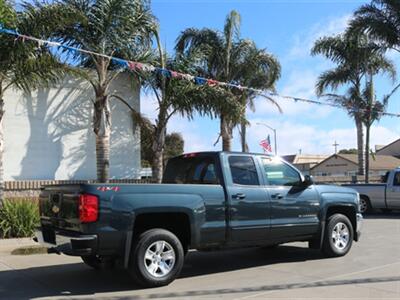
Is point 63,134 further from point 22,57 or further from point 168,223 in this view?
point 168,223

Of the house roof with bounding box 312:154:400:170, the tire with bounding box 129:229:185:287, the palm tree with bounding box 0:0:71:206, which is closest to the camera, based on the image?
the tire with bounding box 129:229:185:287

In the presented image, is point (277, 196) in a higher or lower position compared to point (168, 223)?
higher

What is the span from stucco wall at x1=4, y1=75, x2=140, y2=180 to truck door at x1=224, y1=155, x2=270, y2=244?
30.4 feet

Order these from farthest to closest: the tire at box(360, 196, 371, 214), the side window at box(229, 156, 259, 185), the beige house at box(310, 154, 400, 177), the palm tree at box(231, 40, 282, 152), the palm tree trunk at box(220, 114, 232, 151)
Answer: the beige house at box(310, 154, 400, 177) < the palm tree at box(231, 40, 282, 152) < the palm tree trunk at box(220, 114, 232, 151) < the tire at box(360, 196, 371, 214) < the side window at box(229, 156, 259, 185)

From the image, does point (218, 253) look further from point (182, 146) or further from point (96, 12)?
point (182, 146)

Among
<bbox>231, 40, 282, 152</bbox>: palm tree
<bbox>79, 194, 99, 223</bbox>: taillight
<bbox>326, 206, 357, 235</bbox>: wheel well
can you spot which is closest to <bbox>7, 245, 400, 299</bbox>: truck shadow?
<bbox>326, 206, 357, 235</bbox>: wheel well

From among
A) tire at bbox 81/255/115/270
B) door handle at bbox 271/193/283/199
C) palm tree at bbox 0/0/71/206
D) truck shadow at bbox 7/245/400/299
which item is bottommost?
truck shadow at bbox 7/245/400/299

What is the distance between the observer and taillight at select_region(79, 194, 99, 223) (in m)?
6.98

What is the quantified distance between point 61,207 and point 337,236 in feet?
16.4

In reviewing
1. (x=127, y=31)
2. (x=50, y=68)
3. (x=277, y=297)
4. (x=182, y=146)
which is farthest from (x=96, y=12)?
(x=182, y=146)

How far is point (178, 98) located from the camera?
55.6 ft

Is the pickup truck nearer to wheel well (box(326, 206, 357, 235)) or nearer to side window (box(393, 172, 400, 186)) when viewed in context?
wheel well (box(326, 206, 357, 235))

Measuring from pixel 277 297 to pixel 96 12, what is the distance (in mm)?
10373

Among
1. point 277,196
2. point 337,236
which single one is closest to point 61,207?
point 277,196
